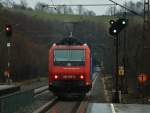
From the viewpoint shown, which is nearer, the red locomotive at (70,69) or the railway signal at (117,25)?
the railway signal at (117,25)

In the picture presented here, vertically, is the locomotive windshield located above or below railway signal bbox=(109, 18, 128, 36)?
below

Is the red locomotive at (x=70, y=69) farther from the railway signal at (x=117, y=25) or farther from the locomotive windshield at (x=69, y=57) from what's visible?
the railway signal at (x=117, y=25)

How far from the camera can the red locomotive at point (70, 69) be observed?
39.3 meters

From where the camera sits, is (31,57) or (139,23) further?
(31,57)

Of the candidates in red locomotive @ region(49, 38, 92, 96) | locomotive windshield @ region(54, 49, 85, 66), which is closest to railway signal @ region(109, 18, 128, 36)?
red locomotive @ region(49, 38, 92, 96)

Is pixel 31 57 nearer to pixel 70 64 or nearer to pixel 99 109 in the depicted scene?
pixel 70 64

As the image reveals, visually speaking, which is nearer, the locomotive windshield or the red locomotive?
the red locomotive

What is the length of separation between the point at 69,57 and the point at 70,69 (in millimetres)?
950

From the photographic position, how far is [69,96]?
45.1 m

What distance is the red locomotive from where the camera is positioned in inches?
1548

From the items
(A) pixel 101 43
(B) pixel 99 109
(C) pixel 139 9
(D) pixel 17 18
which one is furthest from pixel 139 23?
(B) pixel 99 109

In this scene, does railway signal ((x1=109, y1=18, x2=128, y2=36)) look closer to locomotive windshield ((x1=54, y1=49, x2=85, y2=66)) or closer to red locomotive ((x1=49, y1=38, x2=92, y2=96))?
red locomotive ((x1=49, y1=38, x2=92, y2=96))

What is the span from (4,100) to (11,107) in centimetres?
203

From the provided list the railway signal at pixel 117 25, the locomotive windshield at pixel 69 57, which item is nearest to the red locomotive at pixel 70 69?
the locomotive windshield at pixel 69 57
